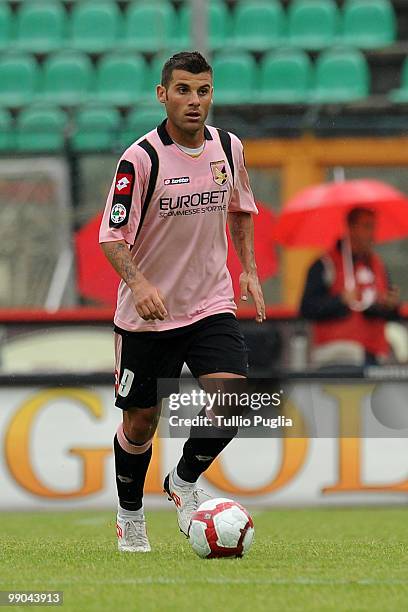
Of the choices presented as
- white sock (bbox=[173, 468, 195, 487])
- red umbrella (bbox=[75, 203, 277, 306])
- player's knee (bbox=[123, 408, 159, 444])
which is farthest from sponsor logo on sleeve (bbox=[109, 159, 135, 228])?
red umbrella (bbox=[75, 203, 277, 306])

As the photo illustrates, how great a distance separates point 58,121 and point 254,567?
390 inches

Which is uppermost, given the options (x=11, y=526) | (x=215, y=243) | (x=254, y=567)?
(x=215, y=243)

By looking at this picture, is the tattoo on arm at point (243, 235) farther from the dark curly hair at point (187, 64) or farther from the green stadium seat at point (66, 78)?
the green stadium seat at point (66, 78)

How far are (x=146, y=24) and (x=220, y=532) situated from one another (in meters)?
11.6

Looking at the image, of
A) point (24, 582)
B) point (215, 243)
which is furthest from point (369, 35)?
point (24, 582)

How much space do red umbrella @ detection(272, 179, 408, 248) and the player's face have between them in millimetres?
5332

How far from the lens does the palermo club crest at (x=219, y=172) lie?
227 inches

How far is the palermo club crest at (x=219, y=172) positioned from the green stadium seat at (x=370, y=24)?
A: 1058 centimetres

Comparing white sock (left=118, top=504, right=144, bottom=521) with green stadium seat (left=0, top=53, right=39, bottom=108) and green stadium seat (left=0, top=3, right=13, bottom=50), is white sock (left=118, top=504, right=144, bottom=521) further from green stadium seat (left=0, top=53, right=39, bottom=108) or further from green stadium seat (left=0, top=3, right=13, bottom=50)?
green stadium seat (left=0, top=3, right=13, bottom=50)

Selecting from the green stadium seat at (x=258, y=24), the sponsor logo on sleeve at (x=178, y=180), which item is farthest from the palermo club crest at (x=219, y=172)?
the green stadium seat at (x=258, y=24)

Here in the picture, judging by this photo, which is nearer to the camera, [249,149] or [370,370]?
[370,370]

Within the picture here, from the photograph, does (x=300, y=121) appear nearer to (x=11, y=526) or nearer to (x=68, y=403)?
(x=68, y=403)

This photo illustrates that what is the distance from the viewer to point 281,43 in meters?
16.0

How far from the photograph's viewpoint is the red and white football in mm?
5508
